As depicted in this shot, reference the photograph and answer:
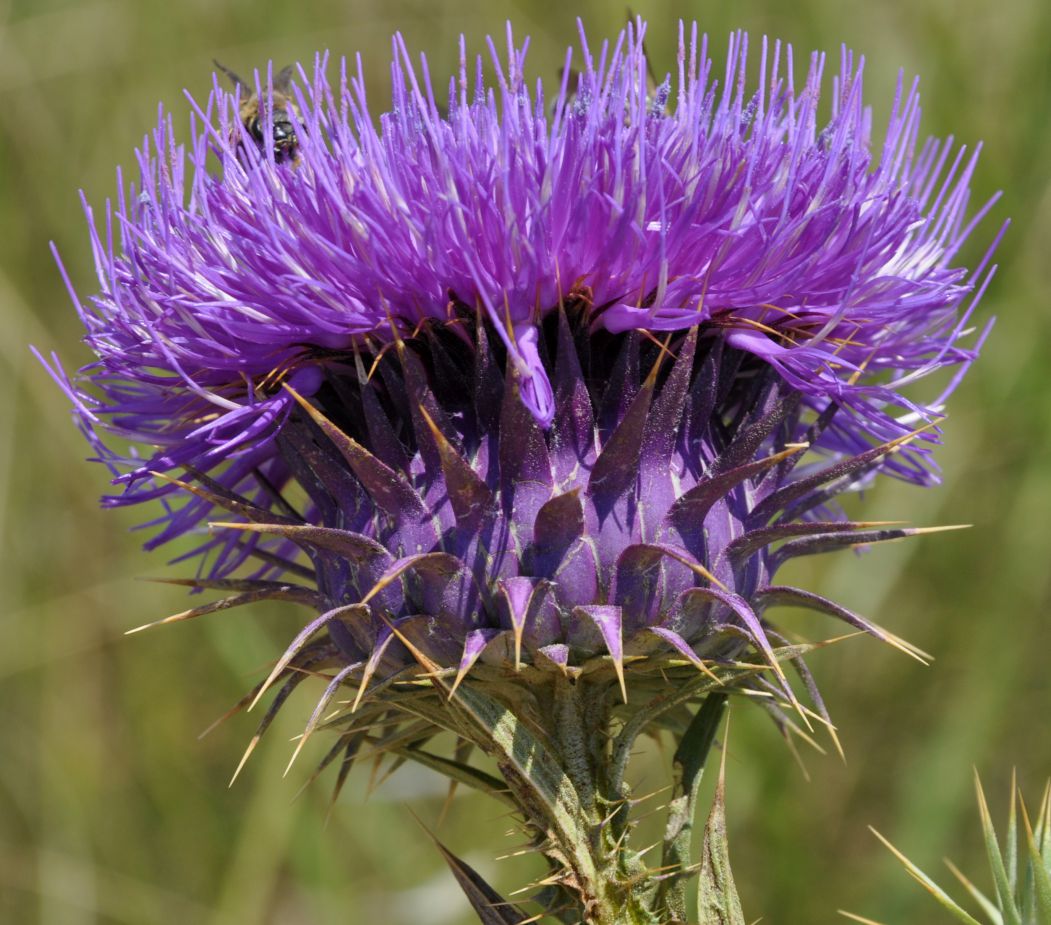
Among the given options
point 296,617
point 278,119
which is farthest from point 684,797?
point 296,617

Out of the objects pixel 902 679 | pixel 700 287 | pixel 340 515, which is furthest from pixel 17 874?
pixel 700 287

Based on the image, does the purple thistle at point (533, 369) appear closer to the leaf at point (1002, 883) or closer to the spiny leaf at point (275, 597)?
the spiny leaf at point (275, 597)

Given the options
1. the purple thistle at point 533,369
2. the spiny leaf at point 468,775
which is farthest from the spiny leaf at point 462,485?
the spiny leaf at point 468,775

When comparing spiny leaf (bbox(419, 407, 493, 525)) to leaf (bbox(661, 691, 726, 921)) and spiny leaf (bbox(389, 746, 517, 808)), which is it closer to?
spiny leaf (bbox(389, 746, 517, 808))

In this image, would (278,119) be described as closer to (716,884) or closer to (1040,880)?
(716,884)

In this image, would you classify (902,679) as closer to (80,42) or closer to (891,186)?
(891,186)

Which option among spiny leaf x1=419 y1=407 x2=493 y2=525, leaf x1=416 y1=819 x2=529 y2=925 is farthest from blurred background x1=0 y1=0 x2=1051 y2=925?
spiny leaf x1=419 y1=407 x2=493 y2=525
